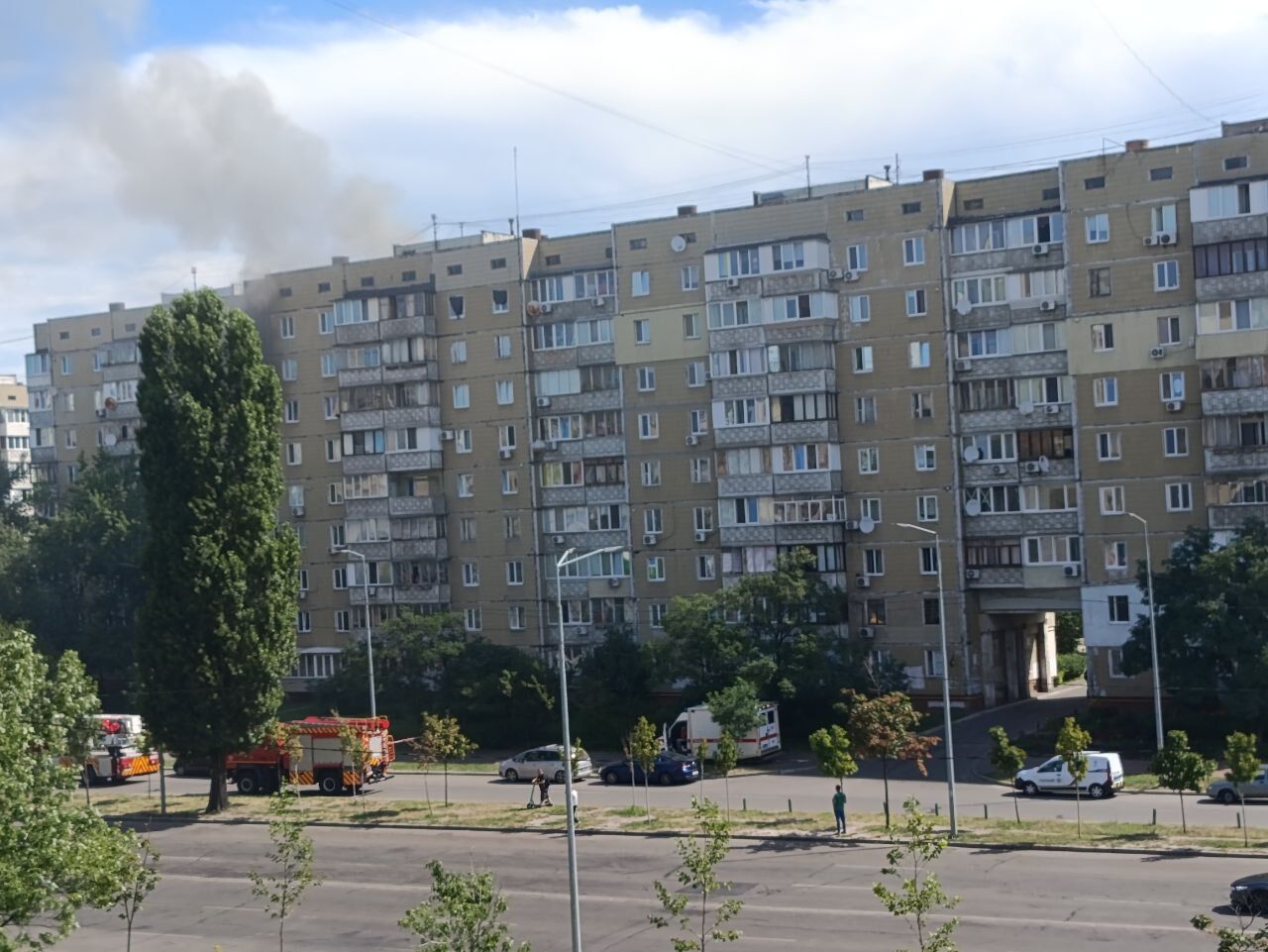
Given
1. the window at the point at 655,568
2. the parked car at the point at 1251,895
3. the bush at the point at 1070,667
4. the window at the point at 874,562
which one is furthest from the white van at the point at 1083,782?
the bush at the point at 1070,667

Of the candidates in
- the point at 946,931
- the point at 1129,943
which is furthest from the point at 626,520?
the point at 946,931

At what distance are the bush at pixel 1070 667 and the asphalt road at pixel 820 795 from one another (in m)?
27.0

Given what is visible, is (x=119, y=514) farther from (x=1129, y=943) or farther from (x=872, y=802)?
(x=1129, y=943)

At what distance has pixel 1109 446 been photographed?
6925 centimetres

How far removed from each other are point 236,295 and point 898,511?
4399 centimetres

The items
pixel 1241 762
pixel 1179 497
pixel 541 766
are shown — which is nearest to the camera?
pixel 1241 762

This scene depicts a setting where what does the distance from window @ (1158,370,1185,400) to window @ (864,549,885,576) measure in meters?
15.0

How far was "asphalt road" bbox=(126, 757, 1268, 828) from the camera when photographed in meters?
47.3

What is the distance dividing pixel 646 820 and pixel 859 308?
109 ft

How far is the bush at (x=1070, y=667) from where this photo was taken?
86625mm

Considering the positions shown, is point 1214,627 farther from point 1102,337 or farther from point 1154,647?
point 1102,337

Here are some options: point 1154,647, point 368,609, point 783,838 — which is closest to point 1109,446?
point 1154,647

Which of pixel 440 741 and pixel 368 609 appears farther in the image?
pixel 368 609

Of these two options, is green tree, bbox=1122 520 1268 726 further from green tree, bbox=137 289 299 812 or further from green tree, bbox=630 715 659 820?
green tree, bbox=137 289 299 812
